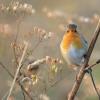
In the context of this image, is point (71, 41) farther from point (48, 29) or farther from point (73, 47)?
point (48, 29)

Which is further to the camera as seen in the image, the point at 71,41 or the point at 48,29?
the point at 48,29

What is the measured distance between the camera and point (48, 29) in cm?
739

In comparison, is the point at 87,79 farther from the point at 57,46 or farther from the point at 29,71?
the point at 57,46

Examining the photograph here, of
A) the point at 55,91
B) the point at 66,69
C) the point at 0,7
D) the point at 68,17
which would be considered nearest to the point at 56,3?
the point at 68,17

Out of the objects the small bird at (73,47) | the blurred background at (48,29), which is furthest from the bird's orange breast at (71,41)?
the blurred background at (48,29)

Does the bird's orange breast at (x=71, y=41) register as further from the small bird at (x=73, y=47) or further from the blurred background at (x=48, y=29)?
the blurred background at (x=48, y=29)

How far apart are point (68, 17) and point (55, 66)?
155 inches

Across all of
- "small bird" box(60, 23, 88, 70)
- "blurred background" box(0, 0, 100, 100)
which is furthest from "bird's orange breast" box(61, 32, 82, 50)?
"blurred background" box(0, 0, 100, 100)

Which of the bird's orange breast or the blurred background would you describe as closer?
the bird's orange breast

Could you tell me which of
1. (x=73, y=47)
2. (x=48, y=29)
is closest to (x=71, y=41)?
(x=73, y=47)

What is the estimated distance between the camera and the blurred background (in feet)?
12.5

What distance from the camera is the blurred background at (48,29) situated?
12.5ft

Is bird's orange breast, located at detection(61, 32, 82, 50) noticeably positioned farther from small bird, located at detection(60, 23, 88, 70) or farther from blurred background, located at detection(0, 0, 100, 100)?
blurred background, located at detection(0, 0, 100, 100)

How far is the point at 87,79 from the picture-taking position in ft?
13.3
